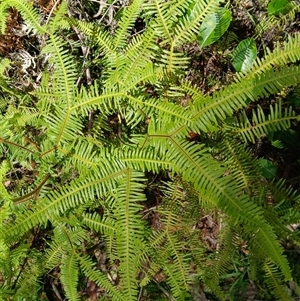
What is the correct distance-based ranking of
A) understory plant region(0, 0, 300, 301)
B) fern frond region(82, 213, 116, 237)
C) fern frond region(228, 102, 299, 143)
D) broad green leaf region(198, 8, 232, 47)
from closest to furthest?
understory plant region(0, 0, 300, 301), fern frond region(228, 102, 299, 143), fern frond region(82, 213, 116, 237), broad green leaf region(198, 8, 232, 47)

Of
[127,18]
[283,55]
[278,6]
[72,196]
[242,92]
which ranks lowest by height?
[72,196]

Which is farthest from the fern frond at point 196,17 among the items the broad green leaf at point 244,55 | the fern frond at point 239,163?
the fern frond at point 239,163

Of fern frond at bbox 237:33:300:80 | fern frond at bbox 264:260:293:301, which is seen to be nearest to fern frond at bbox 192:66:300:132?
fern frond at bbox 237:33:300:80

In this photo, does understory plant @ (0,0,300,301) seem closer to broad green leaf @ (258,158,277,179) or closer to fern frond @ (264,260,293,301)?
fern frond @ (264,260,293,301)

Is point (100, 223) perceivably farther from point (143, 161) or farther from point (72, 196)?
point (143, 161)

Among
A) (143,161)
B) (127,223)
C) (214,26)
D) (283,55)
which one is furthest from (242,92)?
(214,26)

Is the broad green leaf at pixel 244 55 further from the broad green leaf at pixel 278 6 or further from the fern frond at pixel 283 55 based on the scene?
the fern frond at pixel 283 55
